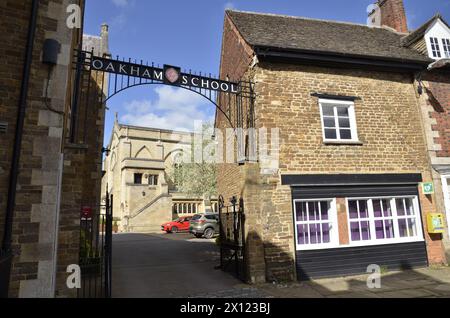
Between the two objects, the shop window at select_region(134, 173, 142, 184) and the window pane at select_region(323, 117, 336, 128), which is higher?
the shop window at select_region(134, 173, 142, 184)

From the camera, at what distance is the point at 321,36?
1145 cm

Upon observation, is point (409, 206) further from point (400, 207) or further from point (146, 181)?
point (146, 181)

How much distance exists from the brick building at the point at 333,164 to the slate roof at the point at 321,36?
0.09 metres

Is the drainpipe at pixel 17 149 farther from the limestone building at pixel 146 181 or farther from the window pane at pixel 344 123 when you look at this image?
the limestone building at pixel 146 181

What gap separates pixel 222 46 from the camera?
46.0 ft

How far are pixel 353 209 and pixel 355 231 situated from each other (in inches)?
26.1

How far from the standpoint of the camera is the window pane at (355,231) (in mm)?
9148

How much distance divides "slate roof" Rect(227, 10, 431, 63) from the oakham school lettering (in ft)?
5.28

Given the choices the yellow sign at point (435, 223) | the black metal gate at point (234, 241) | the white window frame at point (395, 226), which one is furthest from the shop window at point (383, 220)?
the black metal gate at point (234, 241)

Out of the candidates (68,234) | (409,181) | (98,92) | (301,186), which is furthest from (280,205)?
(98,92)

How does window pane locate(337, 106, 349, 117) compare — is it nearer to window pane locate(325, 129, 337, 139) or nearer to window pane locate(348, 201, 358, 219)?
window pane locate(325, 129, 337, 139)

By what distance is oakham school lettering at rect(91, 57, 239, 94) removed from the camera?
785cm

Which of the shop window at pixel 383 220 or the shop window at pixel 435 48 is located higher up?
the shop window at pixel 435 48

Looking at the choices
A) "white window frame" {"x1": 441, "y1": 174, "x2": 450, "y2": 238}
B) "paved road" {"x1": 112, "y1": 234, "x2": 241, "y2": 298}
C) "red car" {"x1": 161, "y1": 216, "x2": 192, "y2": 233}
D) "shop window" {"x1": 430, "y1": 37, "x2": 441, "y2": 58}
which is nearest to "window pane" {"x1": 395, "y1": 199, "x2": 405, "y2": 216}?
"white window frame" {"x1": 441, "y1": 174, "x2": 450, "y2": 238}
